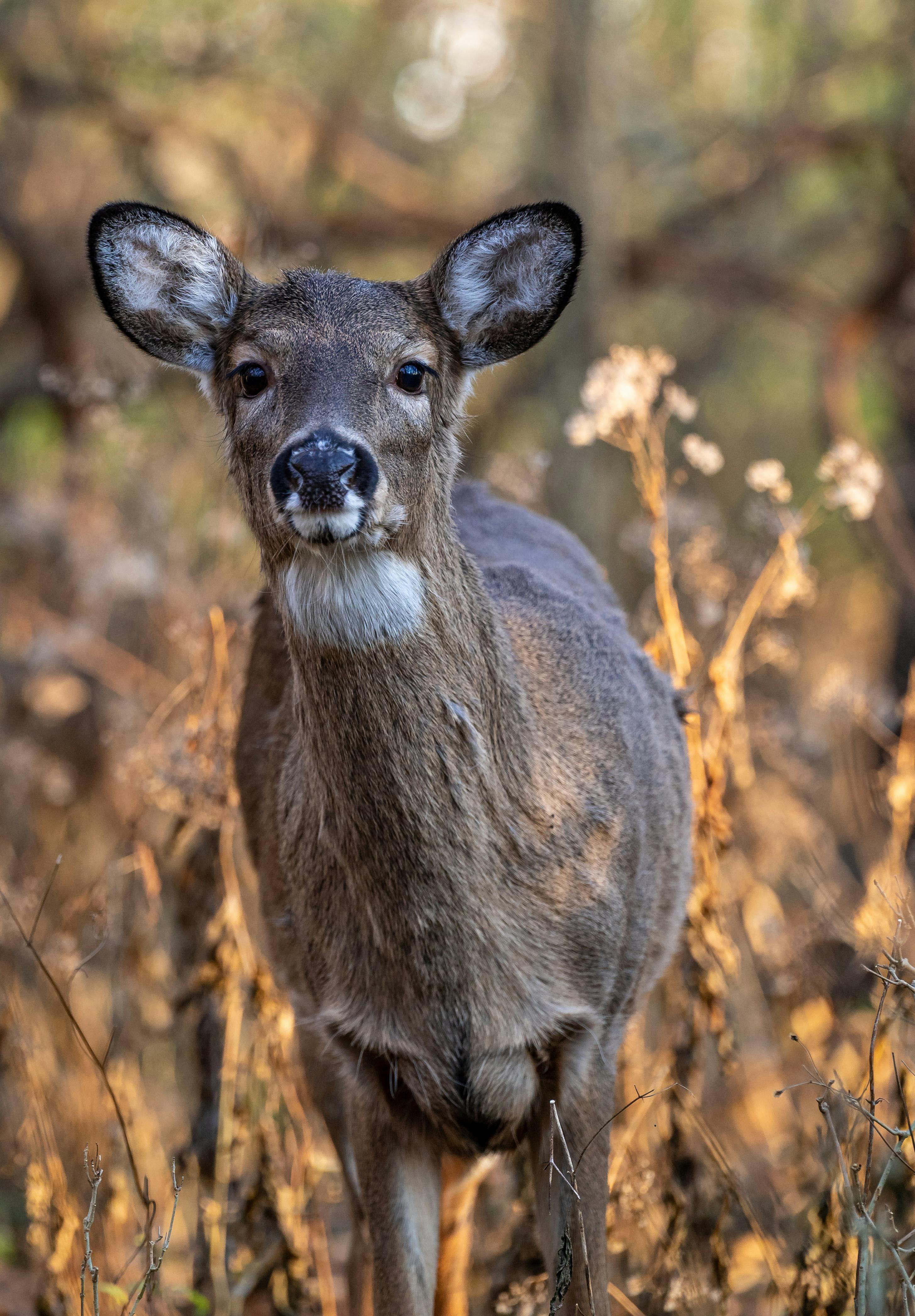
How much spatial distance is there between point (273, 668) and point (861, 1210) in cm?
296

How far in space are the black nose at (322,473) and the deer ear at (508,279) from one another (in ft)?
3.38

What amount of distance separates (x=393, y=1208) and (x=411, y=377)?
2284mm

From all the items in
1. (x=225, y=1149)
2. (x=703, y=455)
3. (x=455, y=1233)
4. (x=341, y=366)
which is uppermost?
(x=341, y=366)

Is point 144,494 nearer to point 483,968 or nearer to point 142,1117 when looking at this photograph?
point 142,1117

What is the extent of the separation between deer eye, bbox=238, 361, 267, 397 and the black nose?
0.55 m

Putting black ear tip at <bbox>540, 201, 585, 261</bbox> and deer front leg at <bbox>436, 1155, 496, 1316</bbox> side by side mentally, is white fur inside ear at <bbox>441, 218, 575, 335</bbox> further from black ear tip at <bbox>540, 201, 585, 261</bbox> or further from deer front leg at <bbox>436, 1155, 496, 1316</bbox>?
deer front leg at <bbox>436, 1155, 496, 1316</bbox>

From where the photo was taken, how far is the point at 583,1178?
3.92m

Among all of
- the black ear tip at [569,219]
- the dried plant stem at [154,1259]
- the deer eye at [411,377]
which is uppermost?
the black ear tip at [569,219]

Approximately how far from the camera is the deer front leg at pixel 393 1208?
4016 millimetres

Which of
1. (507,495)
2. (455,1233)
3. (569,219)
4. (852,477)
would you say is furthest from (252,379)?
(507,495)

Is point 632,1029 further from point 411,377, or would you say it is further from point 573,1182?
point 411,377

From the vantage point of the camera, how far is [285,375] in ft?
12.3

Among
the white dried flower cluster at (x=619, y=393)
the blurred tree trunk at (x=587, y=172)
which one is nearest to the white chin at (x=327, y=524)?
the white dried flower cluster at (x=619, y=393)

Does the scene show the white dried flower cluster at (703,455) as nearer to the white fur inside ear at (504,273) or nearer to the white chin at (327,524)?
the white fur inside ear at (504,273)
